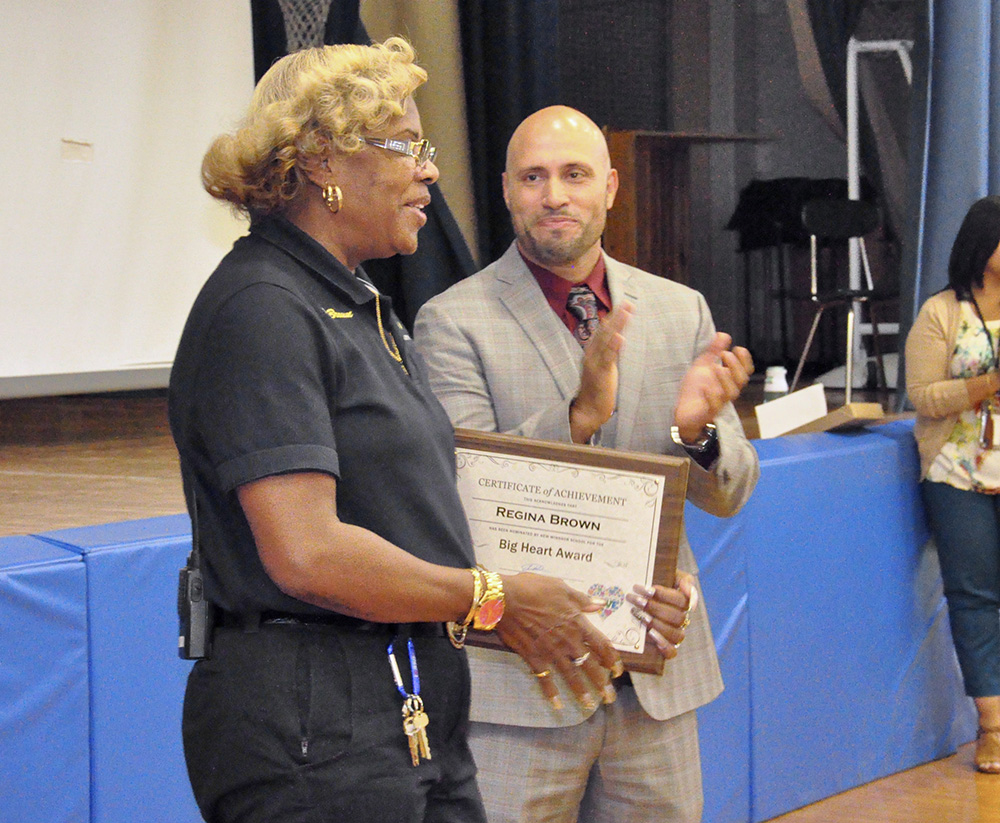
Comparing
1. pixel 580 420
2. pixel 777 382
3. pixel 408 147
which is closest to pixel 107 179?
pixel 777 382

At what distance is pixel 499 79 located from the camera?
447 centimetres

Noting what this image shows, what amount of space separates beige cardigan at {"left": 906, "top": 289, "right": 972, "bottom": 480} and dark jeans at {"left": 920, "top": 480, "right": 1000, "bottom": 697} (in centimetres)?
18

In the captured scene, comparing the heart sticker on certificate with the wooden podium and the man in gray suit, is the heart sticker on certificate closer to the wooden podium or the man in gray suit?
the man in gray suit

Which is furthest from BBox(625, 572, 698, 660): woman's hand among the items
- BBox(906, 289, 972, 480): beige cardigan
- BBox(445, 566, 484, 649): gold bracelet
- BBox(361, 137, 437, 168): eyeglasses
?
BBox(906, 289, 972, 480): beige cardigan

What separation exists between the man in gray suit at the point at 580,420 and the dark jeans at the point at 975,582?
6.23 ft

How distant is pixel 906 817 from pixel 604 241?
11.8ft

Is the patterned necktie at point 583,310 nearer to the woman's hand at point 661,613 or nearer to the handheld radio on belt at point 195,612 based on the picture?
the woman's hand at point 661,613

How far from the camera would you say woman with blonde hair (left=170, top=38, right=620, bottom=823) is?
1117 millimetres

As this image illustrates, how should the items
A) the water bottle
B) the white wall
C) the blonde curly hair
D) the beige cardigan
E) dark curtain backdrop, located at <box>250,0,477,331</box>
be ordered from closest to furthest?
1. the blonde curly hair
2. the beige cardigan
3. dark curtain backdrop, located at <box>250,0,477,331</box>
4. the water bottle
5. the white wall

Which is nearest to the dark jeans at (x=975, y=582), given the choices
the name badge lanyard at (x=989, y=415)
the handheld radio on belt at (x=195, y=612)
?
the name badge lanyard at (x=989, y=415)

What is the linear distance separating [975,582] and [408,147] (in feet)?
9.38

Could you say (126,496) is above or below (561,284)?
below

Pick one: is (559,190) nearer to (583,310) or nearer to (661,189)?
(583,310)

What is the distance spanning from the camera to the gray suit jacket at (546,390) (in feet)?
6.04
